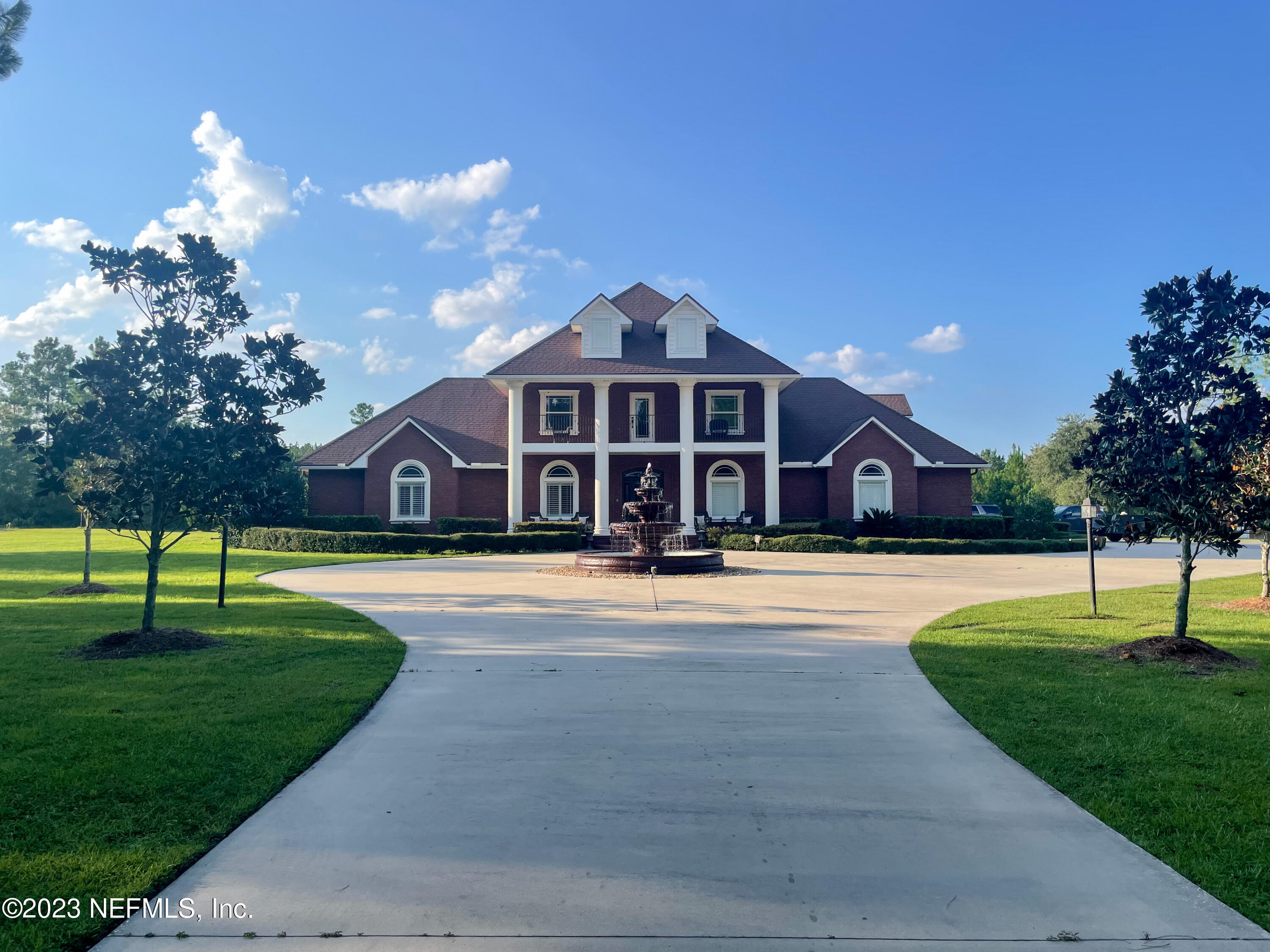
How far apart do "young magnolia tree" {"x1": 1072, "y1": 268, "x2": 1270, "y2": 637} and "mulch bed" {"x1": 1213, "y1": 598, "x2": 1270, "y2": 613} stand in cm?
447

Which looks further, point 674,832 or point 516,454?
point 516,454

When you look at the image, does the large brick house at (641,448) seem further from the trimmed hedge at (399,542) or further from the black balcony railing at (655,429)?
the trimmed hedge at (399,542)

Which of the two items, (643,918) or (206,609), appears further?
(206,609)

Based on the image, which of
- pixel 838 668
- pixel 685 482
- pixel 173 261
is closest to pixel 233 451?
pixel 173 261

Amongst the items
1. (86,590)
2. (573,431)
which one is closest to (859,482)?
(573,431)

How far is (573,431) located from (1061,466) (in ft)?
158

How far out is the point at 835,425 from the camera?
35125 millimetres

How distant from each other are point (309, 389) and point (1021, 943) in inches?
366

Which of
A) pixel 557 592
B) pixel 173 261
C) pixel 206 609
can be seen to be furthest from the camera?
pixel 557 592

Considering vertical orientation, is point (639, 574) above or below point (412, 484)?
below

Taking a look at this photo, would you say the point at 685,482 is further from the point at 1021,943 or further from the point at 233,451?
the point at 1021,943

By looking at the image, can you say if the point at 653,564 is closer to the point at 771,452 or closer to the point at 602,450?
the point at 602,450

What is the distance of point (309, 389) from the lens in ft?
32.1

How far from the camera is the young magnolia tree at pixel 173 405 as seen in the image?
28.8 ft
